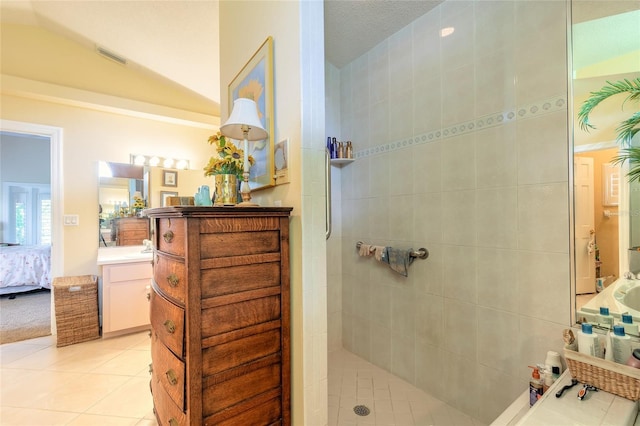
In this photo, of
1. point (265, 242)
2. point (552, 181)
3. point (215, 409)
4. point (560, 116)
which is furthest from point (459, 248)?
point (215, 409)

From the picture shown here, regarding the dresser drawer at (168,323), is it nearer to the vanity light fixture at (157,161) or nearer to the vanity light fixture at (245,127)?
the vanity light fixture at (245,127)

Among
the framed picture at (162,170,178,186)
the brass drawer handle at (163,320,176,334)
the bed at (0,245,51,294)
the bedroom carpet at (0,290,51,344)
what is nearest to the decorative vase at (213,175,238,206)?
the brass drawer handle at (163,320,176,334)

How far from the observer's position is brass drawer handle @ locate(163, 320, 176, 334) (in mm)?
1064

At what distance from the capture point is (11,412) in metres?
1.63

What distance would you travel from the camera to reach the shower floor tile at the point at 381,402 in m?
1.55

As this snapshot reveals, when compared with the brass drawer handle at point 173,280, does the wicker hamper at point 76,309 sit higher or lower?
lower

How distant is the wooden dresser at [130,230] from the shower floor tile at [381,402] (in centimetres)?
262

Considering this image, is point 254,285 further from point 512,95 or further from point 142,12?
point 142,12

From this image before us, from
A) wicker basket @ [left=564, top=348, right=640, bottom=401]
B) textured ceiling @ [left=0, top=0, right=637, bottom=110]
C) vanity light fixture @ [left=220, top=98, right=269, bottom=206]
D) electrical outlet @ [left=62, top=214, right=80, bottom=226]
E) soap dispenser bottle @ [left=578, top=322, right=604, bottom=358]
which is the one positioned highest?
textured ceiling @ [left=0, top=0, right=637, bottom=110]

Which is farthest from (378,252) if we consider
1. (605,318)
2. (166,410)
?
(166,410)

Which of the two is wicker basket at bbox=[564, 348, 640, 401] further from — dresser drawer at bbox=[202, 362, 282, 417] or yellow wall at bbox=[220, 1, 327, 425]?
dresser drawer at bbox=[202, 362, 282, 417]

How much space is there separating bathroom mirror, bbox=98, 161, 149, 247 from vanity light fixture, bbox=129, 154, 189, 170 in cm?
7

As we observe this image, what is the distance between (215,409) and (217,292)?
441mm

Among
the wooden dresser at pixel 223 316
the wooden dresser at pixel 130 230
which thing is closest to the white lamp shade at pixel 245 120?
the wooden dresser at pixel 223 316
